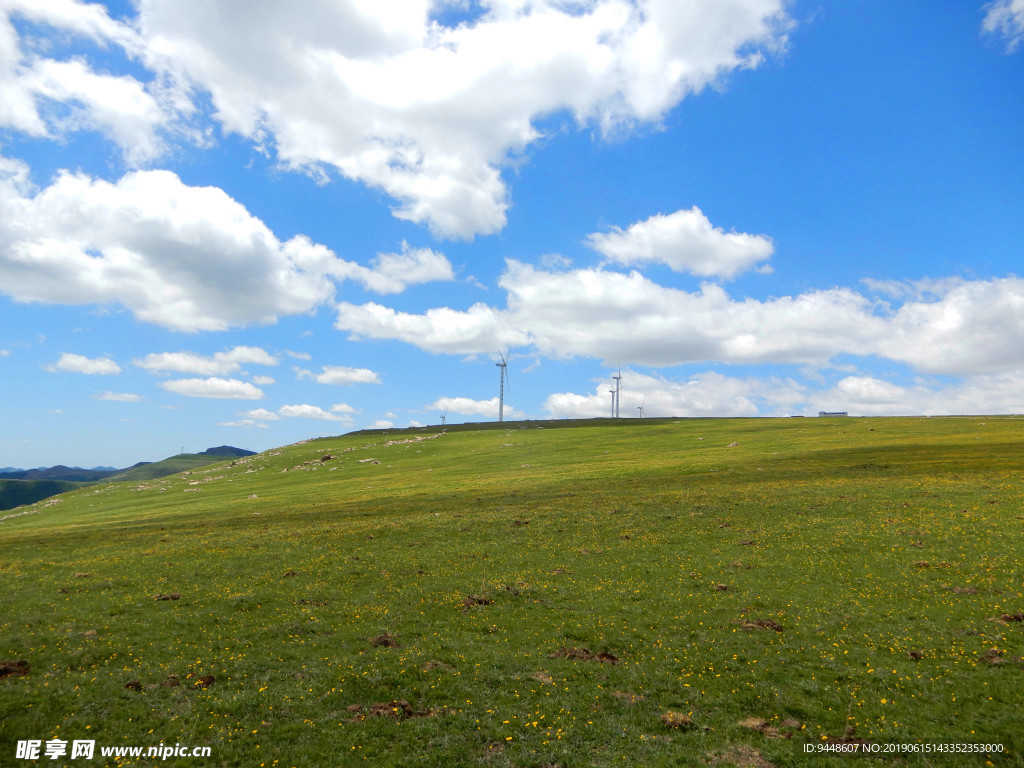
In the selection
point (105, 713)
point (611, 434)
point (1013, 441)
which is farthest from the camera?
point (611, 434)

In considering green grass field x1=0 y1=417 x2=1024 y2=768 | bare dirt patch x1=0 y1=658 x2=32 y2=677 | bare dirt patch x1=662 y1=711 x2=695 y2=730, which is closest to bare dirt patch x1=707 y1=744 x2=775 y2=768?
green grass field x1=0 y1=417 x2=1024 y2=768

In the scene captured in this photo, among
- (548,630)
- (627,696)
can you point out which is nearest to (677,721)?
(627,696)

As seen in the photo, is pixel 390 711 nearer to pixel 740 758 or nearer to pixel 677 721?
pixel 677 721

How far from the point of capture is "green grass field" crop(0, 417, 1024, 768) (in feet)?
55.6

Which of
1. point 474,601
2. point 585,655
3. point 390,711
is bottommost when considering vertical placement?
point 390,711

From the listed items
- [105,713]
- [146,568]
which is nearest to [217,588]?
[146,568]

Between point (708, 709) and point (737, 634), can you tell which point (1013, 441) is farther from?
point (708, 709)

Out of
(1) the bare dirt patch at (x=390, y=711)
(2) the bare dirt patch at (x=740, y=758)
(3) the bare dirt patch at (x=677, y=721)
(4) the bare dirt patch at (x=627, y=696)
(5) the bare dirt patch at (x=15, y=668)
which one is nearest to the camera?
(2) the bare dirt patch at (x=740, y=758)

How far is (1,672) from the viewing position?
2091 centimetres

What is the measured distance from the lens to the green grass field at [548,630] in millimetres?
16938

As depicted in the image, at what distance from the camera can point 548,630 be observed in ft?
84.4

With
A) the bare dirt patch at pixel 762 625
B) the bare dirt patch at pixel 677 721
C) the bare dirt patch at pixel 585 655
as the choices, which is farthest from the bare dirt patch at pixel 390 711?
the bare dirt patch at pixel 762 625

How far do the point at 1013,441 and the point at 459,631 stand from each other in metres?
101

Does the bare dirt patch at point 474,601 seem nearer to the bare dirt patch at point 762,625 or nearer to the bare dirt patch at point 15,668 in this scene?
the bare dirt patch at point 762,625
